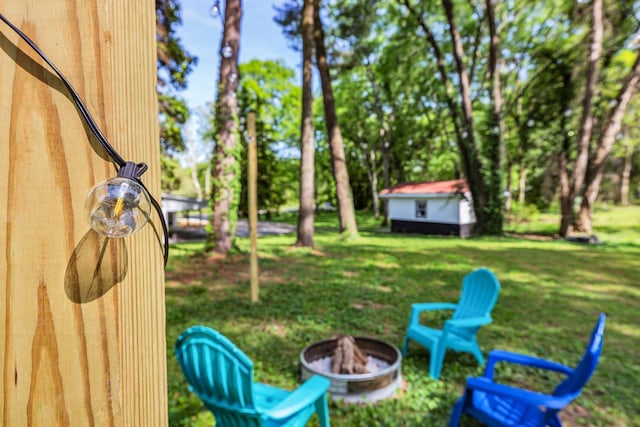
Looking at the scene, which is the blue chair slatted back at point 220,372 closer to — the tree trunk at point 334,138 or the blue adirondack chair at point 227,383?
the blue adirondack chair at point 227,383

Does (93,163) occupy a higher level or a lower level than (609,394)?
higher

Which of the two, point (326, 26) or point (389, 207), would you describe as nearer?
point (326, 26)

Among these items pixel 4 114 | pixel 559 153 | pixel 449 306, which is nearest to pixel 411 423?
pixel 449 306

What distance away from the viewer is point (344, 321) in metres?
4.98

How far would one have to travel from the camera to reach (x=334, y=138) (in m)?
13.4

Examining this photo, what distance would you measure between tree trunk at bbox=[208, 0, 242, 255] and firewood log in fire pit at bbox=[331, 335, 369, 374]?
610cm

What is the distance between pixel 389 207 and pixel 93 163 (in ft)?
71.4

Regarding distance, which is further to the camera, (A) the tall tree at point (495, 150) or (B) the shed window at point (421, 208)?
(B) the shed window at point (421, 208)

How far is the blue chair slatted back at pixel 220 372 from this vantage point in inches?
76.2

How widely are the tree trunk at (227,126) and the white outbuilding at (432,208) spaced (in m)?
12.6

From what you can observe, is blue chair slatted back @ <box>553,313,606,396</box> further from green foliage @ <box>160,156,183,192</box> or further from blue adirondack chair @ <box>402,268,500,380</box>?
green foliage @ <box>160,156,183,192</box>

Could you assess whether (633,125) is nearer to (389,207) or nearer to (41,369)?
(389,207)

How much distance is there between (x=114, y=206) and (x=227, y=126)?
28.1ft

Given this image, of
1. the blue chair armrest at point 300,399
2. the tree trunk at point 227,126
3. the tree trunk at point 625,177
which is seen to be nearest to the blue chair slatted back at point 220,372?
the blue chair armrest at point 300,399
